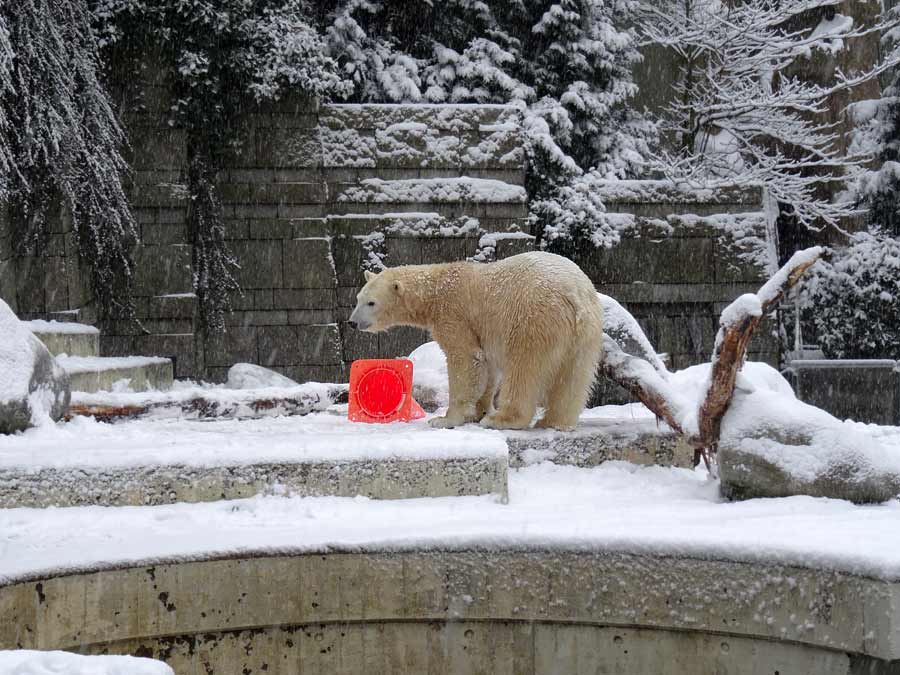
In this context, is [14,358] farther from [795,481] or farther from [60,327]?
[60,327]

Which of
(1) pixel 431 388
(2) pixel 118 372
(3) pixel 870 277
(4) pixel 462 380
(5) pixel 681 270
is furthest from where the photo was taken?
(3) pixel 870 277

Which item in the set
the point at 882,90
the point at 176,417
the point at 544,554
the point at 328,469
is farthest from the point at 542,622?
the point at 882,90

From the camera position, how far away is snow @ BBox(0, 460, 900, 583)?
2.32 meters

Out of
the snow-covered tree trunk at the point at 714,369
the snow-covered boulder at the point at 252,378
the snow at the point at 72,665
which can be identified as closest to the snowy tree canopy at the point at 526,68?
the snow-covered boulder at the point at 252,378

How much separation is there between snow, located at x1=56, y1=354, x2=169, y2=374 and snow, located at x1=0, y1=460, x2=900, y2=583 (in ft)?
9.37

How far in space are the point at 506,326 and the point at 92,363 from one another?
139 inches

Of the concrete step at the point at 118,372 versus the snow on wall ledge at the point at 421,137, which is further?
the snow on wall ledge at the point at 421,137

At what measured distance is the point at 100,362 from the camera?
20.5ft

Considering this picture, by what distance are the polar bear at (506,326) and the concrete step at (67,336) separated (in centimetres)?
282

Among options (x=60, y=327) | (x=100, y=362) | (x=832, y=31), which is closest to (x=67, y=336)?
(x=60, y=327)

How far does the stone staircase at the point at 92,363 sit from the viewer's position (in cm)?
564

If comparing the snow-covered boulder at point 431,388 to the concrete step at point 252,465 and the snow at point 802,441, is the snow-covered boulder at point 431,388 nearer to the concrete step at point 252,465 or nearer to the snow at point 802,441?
the concrete step at point 252,465

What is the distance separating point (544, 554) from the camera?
2.45 m

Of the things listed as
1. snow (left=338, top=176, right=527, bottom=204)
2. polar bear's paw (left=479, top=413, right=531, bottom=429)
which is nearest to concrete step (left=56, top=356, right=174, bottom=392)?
snow (left=338, top=176, right=527, bottom=204)
